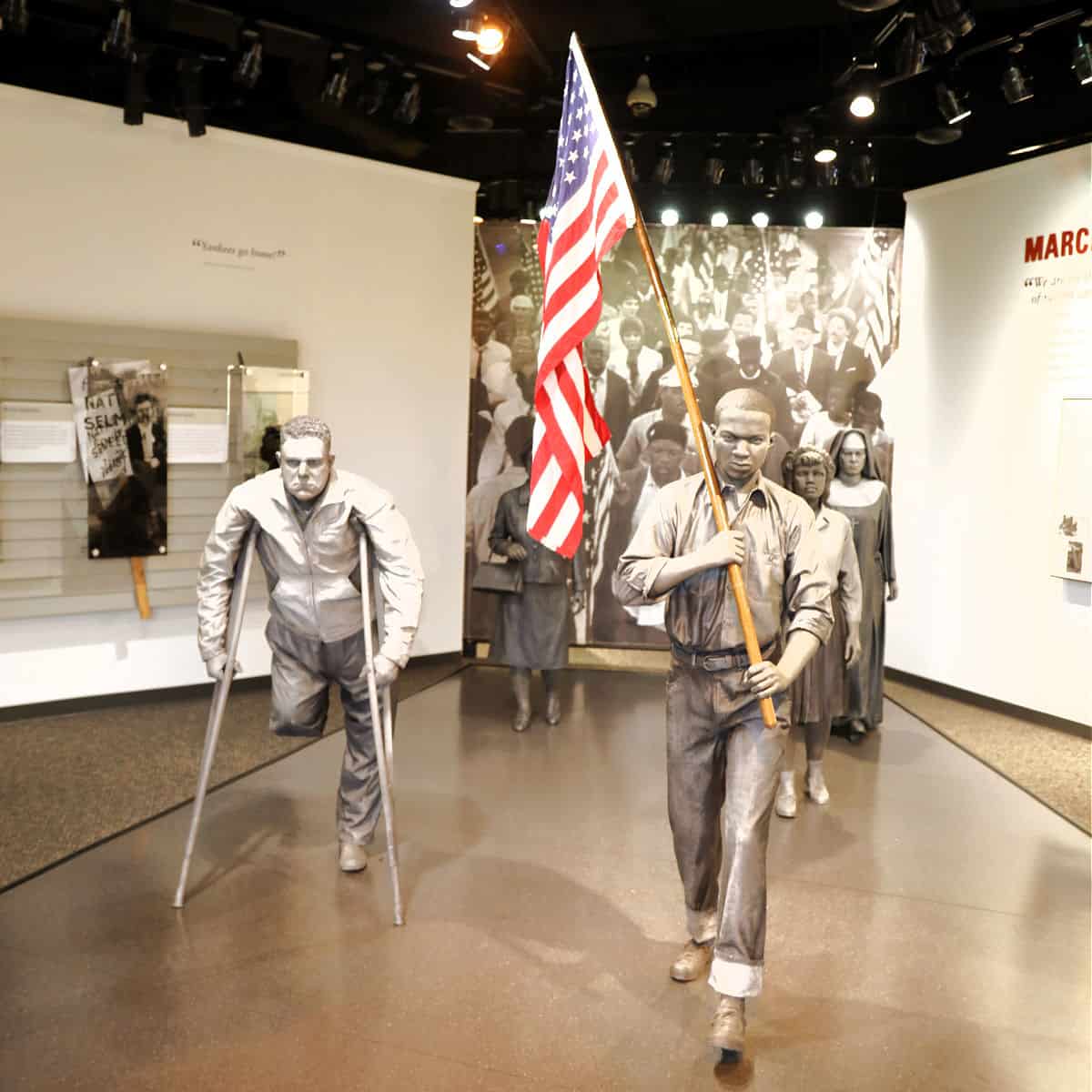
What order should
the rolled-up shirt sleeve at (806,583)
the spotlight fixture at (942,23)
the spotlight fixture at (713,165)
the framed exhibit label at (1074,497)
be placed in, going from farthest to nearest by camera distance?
1. the spotlight fixture at (713,165)
2. the framed exhibit label at (1074,497)
3. the spotlight fixture at (942,23)
4. the rolled-up shirt sleeve at (806,583)

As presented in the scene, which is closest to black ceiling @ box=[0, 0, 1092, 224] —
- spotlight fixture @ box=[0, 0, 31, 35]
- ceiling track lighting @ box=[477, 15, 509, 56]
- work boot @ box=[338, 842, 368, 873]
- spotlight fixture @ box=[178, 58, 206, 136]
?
spotlight fixture @ box=[178, 58, 206, 136]

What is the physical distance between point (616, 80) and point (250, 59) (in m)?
3.35

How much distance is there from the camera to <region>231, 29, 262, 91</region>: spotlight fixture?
766 cm

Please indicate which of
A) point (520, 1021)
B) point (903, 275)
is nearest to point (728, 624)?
point (520, 1021)

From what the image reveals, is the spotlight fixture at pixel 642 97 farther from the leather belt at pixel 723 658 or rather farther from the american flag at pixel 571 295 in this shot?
the leather belt at pixel 723 658

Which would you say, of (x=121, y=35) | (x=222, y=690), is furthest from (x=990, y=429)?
(x=121, y=35)

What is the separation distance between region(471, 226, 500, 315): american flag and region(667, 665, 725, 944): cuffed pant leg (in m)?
6.54

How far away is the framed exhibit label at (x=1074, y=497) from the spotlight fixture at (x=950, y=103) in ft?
7.28

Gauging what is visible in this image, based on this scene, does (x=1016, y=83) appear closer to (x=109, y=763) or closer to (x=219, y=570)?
(x=219, y=570)

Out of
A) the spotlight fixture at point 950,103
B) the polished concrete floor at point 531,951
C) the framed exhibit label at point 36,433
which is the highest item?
the spotlight fixture at point 950,103

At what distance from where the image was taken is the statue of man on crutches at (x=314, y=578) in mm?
4871

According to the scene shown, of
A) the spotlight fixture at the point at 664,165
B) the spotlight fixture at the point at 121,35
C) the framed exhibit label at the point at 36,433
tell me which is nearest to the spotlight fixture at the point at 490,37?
the spotlight fixture at the point at 121,35

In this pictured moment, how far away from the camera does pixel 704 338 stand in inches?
398

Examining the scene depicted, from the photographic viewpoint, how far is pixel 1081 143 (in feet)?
27.2
